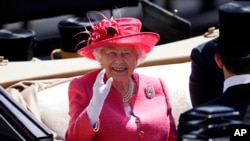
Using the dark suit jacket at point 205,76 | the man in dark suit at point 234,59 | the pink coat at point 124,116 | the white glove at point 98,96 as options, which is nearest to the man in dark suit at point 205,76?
the dark suit jacket at point 205,76

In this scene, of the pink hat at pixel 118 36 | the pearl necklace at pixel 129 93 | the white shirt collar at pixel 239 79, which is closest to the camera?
the white shirt collar at pixel 239 79

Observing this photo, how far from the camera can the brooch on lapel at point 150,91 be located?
3.29m

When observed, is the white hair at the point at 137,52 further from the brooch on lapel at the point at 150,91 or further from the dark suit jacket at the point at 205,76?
the dark suit jacket at the point at 205,76

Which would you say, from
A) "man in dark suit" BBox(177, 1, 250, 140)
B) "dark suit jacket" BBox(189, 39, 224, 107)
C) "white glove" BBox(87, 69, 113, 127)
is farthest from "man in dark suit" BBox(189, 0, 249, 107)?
"man in dark suit" BBox(177, 1, 250, 140)

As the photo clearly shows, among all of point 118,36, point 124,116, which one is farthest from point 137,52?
point 124,116

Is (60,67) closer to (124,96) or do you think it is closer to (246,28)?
(124,96)

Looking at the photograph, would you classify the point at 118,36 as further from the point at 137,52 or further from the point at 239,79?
the point at 239,79

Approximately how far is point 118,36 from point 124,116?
29 cm

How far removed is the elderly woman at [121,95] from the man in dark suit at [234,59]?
54cm

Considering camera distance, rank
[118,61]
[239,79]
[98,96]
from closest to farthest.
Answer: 1. [239,79]
2. [98,96]
3. [118,61]

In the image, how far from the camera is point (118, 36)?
316cm

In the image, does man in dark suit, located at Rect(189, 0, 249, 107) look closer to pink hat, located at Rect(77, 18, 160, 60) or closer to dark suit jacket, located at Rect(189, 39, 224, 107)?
dark suit jacket, located at Rect(189, 39, 224, 107)

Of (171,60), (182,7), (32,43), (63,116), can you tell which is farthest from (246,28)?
(182,7)

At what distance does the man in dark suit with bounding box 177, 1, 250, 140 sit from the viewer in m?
2.57
